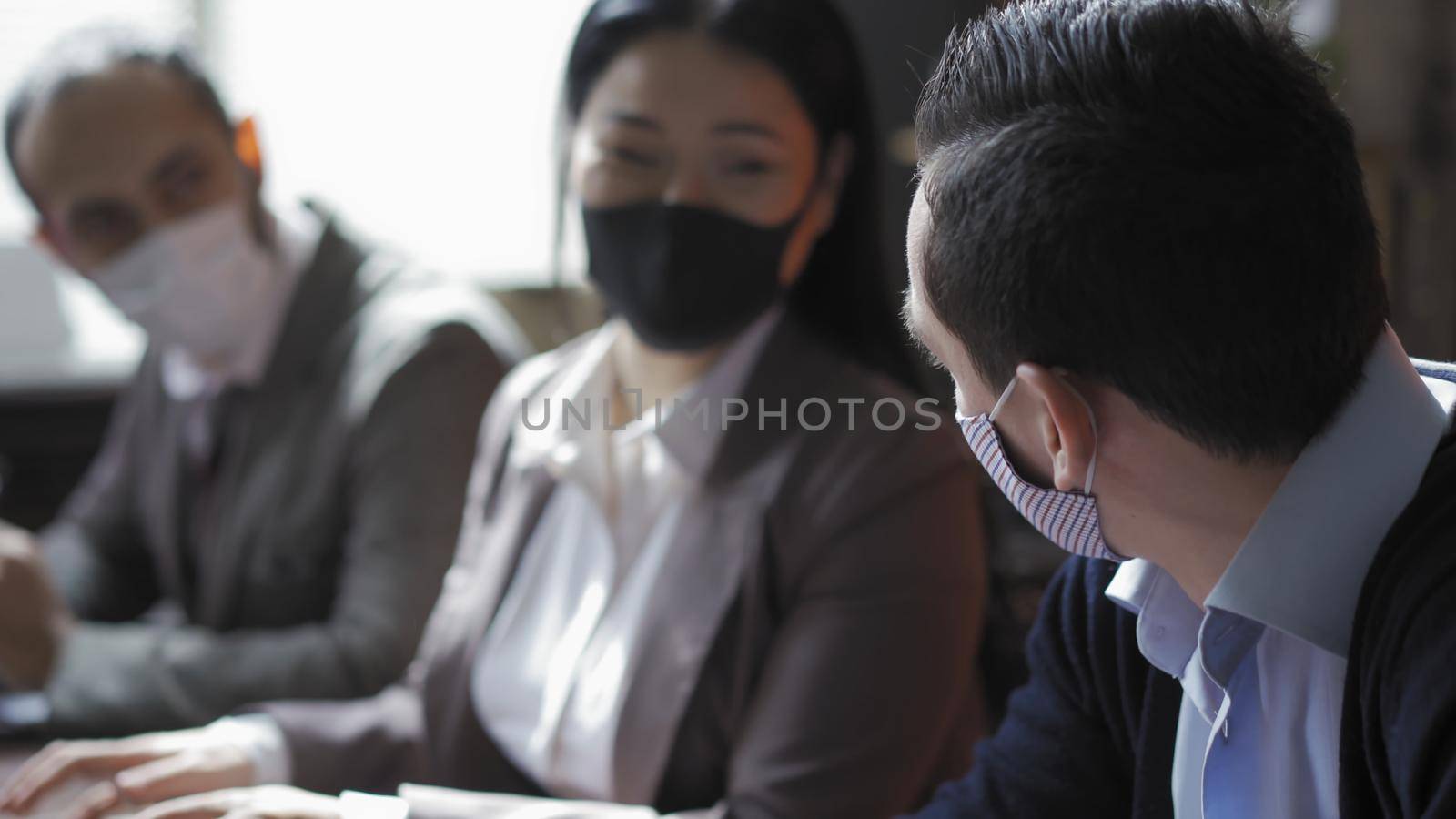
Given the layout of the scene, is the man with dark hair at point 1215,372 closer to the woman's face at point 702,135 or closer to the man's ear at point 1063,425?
the man's ear at point 1063,425

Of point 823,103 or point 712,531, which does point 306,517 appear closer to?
point 712,531

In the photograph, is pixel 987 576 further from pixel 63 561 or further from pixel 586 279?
pixel 63 561

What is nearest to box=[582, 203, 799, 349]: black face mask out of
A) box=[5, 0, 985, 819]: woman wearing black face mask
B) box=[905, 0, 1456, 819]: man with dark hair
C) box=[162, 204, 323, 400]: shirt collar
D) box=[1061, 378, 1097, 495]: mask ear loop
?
box=[5, 0, 985, 819]: woman wearing black face mask

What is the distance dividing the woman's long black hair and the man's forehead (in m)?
0.66

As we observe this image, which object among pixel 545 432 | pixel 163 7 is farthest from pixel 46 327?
pixel 545 432

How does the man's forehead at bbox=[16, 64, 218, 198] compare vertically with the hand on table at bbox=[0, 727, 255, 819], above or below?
above

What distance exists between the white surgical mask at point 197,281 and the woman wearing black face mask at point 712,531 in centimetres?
65

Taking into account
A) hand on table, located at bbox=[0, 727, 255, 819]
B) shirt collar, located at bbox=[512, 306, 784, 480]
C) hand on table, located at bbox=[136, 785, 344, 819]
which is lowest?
hand on table, located at bbox=[0, 727, 255, 819]

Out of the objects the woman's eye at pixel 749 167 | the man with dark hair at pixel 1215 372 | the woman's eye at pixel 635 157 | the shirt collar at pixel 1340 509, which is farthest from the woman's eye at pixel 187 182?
the shirt collar at pixel 1340 509

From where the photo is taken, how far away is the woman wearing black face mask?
115 centimetres

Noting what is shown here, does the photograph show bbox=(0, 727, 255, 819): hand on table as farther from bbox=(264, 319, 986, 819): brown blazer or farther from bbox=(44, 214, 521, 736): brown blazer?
bbox=(44, 214, 521, 736): brown blazer

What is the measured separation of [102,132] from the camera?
1629mm

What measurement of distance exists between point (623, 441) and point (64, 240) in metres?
0.95

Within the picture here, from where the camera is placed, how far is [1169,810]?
0.81 m
